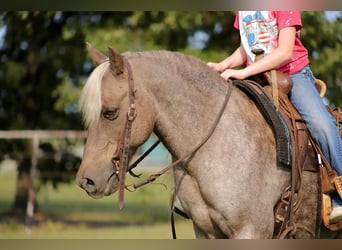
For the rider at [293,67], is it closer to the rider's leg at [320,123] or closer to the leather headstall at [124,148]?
the rider's leg at [320,123]

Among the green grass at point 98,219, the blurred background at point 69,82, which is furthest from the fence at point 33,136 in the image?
the green grass at point 98,219

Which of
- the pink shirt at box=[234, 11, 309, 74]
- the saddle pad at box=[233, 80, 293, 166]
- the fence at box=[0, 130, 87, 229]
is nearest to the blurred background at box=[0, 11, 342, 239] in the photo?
the fence at box=[0, 130, 87, 229]

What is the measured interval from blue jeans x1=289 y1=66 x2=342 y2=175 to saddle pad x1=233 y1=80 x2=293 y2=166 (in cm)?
22

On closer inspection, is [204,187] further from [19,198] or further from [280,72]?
[19,198]

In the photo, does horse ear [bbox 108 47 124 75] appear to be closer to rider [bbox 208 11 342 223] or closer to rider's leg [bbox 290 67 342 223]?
rider [bbox 208 11 342 223]

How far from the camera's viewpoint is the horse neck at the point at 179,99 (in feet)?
12.2

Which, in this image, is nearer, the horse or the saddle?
the horse

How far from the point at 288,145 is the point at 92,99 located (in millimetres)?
1203

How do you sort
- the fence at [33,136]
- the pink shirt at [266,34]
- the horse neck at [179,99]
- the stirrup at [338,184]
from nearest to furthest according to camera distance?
the horse neck at [179,99] < the stirrup at [338,184] < the pink shirt at [266,34] < the fence at [33,136]

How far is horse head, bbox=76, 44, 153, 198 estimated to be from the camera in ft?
11.5

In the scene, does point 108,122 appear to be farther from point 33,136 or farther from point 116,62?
point 33,136

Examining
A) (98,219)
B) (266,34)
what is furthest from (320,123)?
(98,219)

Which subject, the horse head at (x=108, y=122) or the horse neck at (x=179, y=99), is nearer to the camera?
the horse head at (x=108, y=122)

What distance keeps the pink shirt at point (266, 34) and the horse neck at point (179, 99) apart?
0.55m
